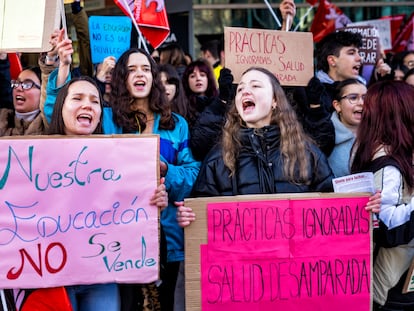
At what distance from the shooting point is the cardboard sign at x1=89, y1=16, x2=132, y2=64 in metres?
5.22

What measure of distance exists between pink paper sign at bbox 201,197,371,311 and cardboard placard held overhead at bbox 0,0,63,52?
4.31 ft

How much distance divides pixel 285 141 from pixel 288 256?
2.00 feet

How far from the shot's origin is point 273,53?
14.3 ft

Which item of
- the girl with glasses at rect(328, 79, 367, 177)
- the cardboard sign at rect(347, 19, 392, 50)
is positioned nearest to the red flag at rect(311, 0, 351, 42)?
the cardboard sign at rect(347, 19, 392, 50)

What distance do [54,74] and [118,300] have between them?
1.28 meters

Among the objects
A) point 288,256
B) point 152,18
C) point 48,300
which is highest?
point 152,18

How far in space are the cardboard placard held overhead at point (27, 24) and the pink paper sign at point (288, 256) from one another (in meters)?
1.31

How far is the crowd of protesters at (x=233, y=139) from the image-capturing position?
339 cm

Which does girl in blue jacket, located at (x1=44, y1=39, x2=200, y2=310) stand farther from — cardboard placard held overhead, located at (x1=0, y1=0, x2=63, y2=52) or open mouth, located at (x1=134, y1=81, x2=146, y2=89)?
cardboard placard held overhead, located at (x1=0, y1=0, x2=63, y2=52)

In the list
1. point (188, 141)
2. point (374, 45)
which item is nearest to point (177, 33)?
point (374, 45)


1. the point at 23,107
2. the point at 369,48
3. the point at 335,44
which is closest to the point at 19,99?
the point at 23,107

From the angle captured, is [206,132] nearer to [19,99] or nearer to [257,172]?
[257,172]

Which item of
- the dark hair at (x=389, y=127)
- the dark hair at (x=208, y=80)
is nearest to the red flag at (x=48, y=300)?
the dark hair at (x=389, y=127)

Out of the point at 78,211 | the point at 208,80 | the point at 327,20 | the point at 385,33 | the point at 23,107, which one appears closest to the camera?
the point at 78,211
